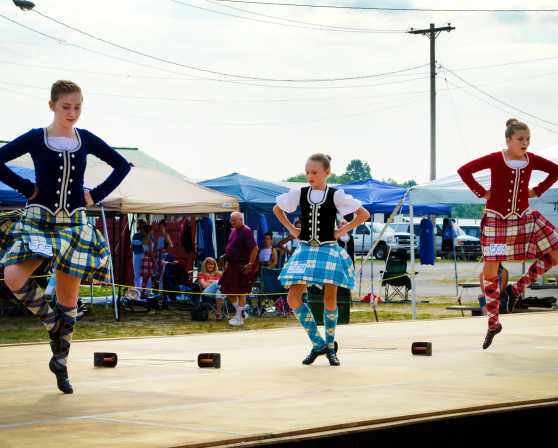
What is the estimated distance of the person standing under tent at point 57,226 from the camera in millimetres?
6719

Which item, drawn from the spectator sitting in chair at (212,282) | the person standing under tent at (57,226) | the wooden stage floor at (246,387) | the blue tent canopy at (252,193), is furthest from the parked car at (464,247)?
the person standing under tent at (57,226)

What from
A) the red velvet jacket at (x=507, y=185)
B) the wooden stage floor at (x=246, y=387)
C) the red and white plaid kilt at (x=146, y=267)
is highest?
the red velvet jacket at (x=507, y=185)

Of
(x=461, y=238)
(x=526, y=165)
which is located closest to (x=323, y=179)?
(x=526, y=165)

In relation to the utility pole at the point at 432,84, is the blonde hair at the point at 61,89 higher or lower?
lower

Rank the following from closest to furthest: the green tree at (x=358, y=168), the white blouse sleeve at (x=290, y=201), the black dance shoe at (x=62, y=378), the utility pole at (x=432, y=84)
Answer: the black dance shoe at (x=62, y=378), the white blouse sleeve at (x=290, y=201), the utility pole at (x=432, y=84), the green tree at (x=358, y=168)

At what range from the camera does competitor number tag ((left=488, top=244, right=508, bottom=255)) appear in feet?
31.7

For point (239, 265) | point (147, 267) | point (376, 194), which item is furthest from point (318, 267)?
point (376, 194)

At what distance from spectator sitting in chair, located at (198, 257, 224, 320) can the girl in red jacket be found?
29.0 feet

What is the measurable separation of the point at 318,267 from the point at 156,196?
10.7 meters

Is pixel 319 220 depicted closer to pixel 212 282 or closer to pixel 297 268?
pixel 297 268

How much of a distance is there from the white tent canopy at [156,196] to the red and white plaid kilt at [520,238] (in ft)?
30.4

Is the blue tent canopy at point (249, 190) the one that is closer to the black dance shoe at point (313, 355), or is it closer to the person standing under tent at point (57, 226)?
the black dance shoe at point (313, 355)

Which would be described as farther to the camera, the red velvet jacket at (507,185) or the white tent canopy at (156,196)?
the white tent canopy at (156,196)

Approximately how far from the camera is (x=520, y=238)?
381 inches
